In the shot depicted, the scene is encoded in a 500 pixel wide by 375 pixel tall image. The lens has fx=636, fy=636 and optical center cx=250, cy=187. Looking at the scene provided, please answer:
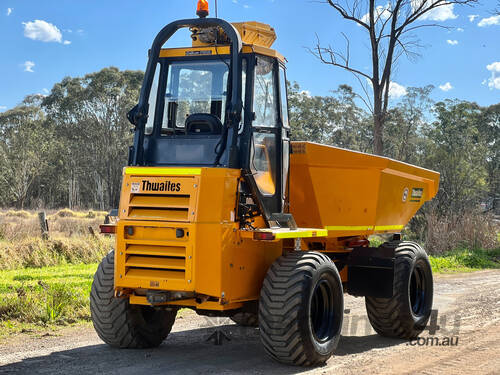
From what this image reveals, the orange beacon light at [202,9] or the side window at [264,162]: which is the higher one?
the orange beacon light at [202,9]

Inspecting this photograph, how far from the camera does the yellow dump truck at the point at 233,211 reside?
19.4ft

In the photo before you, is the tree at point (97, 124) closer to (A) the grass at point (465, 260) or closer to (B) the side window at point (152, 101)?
(A) the grass at point (465, 260)

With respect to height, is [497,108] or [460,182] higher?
[497,108]

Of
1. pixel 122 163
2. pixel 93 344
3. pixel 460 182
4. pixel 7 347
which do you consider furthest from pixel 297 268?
pixel 122 163

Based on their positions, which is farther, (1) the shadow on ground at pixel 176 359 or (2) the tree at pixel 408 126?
(2) the tree at pixel 408 126

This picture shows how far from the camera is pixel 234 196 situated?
6.08m

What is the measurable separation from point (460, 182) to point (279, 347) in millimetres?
23063

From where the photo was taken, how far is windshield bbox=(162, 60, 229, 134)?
21.5ft

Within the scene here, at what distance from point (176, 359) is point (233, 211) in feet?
5.60

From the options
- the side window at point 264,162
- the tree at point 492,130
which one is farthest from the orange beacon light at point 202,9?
the tree at point 492,130

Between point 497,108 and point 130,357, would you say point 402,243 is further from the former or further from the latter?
point 497,108

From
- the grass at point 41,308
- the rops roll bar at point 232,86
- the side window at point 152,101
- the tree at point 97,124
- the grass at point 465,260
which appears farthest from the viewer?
the tree at point 97,124

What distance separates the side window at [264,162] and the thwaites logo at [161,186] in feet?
2.70

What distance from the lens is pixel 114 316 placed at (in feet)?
21.6
